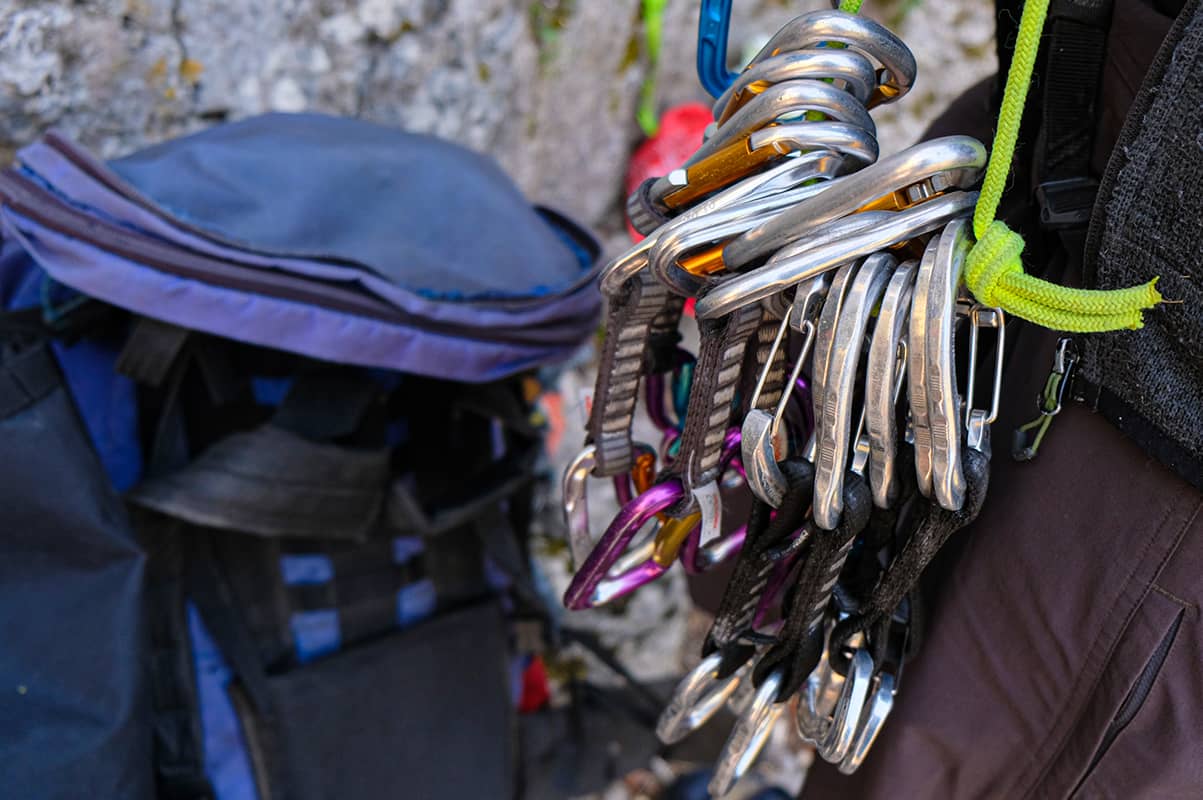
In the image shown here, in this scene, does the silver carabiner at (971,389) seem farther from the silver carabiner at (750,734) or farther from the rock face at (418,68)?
the rock face at (418,68)

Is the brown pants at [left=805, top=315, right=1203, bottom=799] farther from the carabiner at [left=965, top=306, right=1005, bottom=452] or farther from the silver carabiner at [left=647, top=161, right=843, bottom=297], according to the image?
the silver carabiner at [left=647, top=161, right=843, bottom=297]

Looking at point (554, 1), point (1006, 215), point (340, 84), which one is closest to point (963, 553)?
point (1006, 215)

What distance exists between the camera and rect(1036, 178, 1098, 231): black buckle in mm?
516

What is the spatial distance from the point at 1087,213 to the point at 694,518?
A: 0.99 feet

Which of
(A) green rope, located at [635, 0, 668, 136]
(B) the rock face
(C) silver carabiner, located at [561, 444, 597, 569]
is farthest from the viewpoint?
(A) green rope, located at [635, 0, 668, 136]

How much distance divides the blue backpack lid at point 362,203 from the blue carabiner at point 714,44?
372mm

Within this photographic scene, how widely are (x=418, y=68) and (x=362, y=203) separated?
636 millimetres

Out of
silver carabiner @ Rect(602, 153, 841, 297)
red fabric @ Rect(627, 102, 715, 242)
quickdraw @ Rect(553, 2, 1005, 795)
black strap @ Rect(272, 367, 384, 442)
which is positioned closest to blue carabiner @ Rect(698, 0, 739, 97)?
quickdraw @ Rect(553, 2, 1005, 795)

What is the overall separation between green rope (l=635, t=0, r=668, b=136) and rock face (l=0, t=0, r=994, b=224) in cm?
2

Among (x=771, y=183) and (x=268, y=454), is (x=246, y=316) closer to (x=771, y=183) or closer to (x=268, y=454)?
(x=268, y=454)

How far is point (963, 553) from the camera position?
0.59m

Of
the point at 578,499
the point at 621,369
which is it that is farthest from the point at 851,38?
the point at 578,499

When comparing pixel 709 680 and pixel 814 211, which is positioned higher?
pixel 814 211

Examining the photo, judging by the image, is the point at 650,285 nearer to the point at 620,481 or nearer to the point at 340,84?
the point at 620,481
